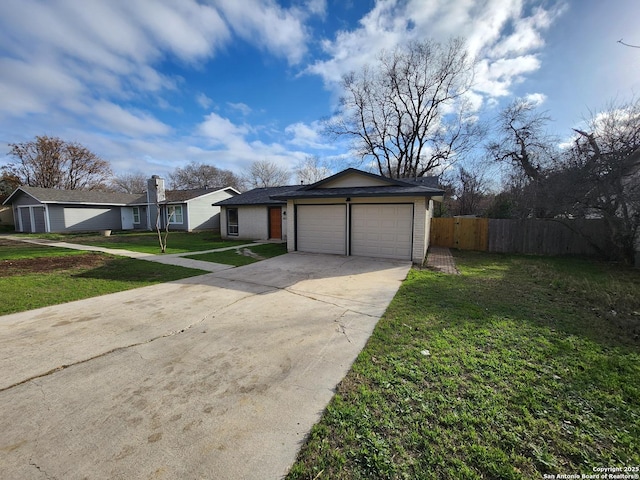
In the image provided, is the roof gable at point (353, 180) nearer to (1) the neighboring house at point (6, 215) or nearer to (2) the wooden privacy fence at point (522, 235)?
(2) the wooden privacy fence at point (522, 235)

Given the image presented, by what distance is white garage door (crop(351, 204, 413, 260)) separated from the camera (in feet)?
31.8

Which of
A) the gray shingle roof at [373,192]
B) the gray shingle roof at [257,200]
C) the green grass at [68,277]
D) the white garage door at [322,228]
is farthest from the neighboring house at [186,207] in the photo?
the gray shingle roof at [373,192]

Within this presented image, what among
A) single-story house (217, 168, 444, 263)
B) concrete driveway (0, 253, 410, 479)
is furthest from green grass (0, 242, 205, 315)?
single-story house (217, 168, 444, 263)

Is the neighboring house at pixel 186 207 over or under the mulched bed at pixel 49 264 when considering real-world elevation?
over

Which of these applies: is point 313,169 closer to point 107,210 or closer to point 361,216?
point 107,210

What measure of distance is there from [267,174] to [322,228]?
32821 millimetres

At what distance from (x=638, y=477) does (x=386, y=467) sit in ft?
5.53

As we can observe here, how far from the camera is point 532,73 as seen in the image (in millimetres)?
10812

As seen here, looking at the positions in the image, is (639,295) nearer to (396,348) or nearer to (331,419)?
(396,348)

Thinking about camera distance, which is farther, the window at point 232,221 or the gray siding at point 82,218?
the gray siding at point 82,218

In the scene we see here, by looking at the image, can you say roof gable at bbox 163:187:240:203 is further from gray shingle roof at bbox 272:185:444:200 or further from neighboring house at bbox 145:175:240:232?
gray shingle roof at bbox 272:185:444:200

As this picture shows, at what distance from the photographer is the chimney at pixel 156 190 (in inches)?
858

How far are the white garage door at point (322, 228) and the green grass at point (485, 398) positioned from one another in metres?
5.86

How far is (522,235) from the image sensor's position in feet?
42.3
